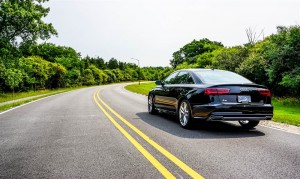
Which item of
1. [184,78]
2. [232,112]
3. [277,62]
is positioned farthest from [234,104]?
[277,62]

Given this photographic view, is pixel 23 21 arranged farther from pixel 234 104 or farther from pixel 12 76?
pixel 234 104

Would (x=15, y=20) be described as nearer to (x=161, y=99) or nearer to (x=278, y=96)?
(x=161, y=99)

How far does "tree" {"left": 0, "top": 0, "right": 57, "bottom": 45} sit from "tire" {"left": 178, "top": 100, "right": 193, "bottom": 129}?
792 inches

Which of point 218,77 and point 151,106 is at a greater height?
point 218,77

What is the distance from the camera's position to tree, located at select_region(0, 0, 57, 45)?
957 inches

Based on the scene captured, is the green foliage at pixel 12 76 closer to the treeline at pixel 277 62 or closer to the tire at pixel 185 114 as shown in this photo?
the treeline at pixel 277 62

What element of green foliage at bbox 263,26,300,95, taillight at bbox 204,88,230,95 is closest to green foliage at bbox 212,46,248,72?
green foliage at bbox 263,26,300,95

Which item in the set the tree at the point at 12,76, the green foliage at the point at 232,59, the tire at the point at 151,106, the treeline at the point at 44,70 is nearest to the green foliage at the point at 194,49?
the treeline at the point at 44,70

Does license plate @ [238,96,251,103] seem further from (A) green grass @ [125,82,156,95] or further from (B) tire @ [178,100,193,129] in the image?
(A) green grass @ [125,82,156,95]

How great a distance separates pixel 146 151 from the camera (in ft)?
18.0

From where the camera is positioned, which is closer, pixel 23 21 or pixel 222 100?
pixel 222 100

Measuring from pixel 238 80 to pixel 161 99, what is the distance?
3.02 m

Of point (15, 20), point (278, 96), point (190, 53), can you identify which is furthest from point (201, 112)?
point (190, 53)

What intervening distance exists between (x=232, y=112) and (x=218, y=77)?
53.1 inches
